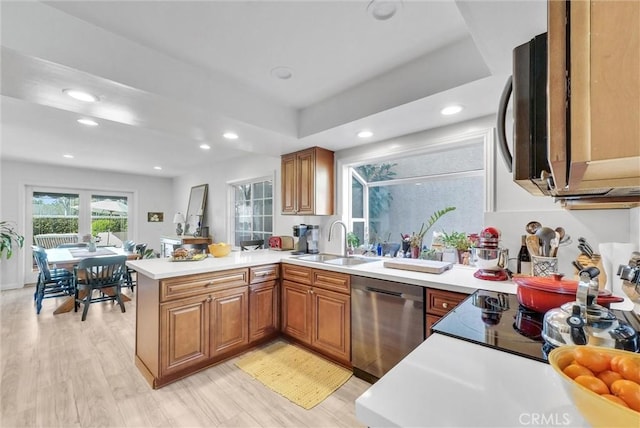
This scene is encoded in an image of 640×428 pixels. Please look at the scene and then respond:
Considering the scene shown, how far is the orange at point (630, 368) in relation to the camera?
0.51 metres

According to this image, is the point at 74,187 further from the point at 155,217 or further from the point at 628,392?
the point at 628,392

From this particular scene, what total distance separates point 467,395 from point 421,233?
233 centimetres

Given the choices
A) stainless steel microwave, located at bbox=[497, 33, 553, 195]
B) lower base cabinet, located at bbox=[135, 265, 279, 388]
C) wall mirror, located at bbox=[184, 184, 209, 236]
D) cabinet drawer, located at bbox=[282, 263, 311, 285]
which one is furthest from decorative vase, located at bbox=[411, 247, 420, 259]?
wall mirror, located at bbox=[184, 184, 209, 236]

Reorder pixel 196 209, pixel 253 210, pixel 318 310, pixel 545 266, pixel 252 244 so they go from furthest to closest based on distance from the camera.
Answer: pixel 196 209 → pixel 253 210 → pixel 252 244 → pixel 318 310 → pixel 545 266

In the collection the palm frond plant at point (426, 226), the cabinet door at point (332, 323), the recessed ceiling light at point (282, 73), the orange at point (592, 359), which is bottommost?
the cabinet door at point (332, 323)

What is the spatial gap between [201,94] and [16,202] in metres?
5.69

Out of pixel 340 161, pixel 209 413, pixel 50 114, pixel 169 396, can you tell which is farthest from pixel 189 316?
pixel 50 114

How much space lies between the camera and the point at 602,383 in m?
0.51

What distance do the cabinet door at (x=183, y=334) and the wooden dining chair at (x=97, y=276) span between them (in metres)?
2.16

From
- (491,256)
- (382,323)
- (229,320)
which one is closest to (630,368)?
(491,256)

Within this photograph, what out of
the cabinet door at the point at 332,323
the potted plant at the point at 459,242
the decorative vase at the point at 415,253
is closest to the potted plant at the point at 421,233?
the decorative vase at the point at 415,253

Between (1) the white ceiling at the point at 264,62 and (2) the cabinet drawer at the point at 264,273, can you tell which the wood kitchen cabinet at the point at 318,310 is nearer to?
(2) the cabinet drawer at the point at 264,273

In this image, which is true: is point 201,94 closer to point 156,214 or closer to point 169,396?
point 169,396

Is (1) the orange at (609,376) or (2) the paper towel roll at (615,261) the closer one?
(1) the orange at (609,376)
